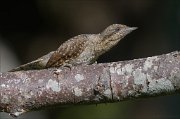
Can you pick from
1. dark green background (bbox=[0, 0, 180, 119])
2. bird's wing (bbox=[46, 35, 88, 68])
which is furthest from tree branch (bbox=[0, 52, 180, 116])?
dark green background (bbox=[0, 0, 180, 119])

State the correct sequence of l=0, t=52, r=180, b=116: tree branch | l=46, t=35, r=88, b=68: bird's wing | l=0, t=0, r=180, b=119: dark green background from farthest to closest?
l=0, t=0, r=180, b=119: dark green background, l=46, t=35, r=88, b=68: bird's wing, l=0, t=52, r=180, b=116: tree branch

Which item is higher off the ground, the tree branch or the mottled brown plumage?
the mottled brown plumage

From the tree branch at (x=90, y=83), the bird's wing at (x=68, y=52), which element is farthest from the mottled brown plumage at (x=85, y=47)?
the tree branch at (x=90, y=83)

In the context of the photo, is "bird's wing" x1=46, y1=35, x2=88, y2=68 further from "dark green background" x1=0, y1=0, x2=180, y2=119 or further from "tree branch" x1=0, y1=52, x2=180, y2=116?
"dark green background" x1=0, y1=0, x2=180, y2=119

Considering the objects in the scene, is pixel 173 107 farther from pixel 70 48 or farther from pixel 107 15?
pixel 70 48

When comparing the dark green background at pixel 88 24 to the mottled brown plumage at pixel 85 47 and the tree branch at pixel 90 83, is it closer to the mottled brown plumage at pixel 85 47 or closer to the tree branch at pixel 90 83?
the mottled brown plumage at pixel 85 47

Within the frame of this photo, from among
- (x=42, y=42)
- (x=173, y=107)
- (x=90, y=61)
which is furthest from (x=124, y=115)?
(x=90, y=61)

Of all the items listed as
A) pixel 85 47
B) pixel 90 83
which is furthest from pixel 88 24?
pixel 90 83
